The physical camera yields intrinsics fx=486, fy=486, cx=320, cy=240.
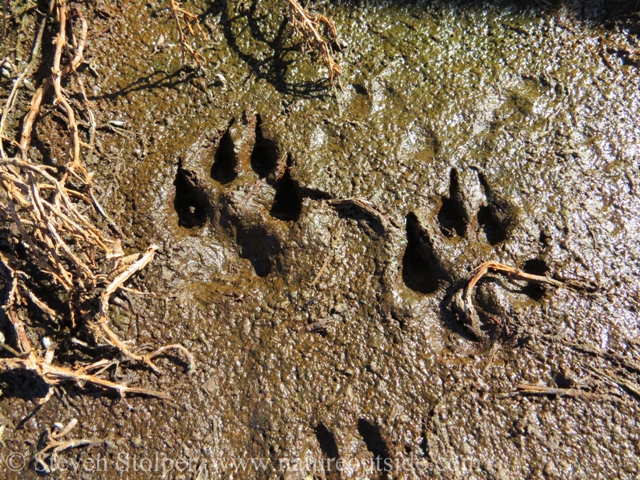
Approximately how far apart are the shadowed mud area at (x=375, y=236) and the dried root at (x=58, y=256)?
8 centimetres

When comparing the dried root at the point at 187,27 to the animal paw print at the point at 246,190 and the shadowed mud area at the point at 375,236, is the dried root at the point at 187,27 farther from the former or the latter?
the animal paw print at the point at 246,190

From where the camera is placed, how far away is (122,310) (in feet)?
5.51

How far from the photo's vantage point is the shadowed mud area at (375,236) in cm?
160

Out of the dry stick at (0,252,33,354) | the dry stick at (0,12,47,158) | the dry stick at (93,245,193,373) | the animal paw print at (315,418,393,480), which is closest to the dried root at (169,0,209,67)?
the dry stick at (0,12,47,158)

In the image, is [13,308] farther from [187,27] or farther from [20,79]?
[187,27]

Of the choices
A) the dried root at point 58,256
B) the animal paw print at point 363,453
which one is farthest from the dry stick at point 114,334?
the animal paw print at point 363,453

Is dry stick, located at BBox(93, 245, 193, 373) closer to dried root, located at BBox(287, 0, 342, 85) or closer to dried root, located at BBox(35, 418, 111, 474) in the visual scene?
dried root, located at BBox(35, 418, 111, 474)

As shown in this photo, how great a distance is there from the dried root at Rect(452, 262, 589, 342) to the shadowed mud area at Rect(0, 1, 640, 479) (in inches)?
1.3

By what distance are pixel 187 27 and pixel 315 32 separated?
1.67ft

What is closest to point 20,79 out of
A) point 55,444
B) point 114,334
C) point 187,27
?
point 187,27

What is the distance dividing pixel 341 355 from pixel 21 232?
43.5 inches

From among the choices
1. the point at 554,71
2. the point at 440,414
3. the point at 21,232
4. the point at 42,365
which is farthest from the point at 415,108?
the point at 42,365

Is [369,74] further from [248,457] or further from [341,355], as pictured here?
[248,457]

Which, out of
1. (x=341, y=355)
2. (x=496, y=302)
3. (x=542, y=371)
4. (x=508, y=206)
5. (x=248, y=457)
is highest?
(x=508, y=206)
